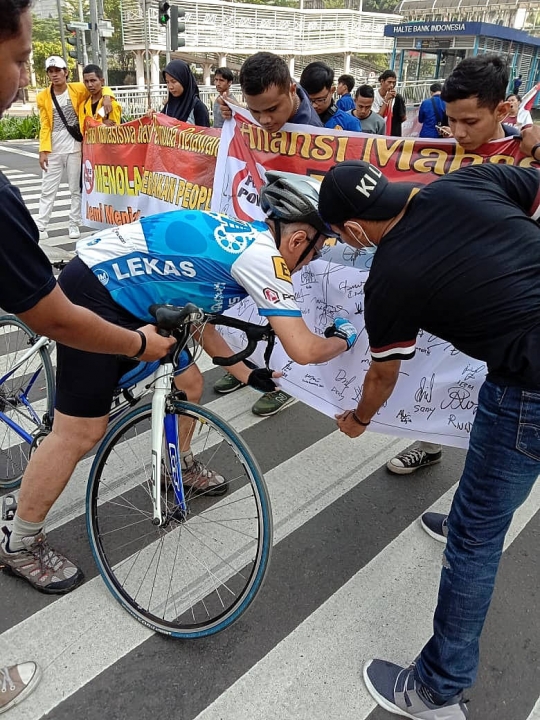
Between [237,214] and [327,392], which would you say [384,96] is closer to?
[237,214]

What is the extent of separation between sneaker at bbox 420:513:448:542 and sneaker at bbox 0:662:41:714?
188 centimetres

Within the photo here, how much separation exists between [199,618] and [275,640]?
1.11 feet

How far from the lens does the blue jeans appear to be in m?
1.68

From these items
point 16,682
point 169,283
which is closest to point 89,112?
point 169,283

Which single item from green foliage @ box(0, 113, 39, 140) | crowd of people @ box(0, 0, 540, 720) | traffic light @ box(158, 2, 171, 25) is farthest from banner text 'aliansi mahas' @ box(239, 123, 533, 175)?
green foliage @ box(0, 113, 39, 140)

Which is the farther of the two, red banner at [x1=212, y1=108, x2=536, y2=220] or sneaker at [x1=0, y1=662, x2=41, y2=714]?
red banner at [x1=212, y1=108, x2=536, y2=220]

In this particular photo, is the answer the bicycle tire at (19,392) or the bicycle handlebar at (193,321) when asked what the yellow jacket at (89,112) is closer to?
the bicycle tire at (19,392)

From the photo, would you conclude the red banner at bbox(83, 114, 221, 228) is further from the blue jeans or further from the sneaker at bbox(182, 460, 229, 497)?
the blue jeans

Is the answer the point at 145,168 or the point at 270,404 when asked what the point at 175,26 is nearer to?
the point at 145,168

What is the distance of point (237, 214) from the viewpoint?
3857mm

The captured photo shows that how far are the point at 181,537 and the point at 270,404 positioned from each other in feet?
4.70

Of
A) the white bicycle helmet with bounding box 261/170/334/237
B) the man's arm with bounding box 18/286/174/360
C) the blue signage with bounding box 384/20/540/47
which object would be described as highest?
the blue signage with bounding box 384/20/540/47

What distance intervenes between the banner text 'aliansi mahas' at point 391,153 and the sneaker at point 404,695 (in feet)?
7.69

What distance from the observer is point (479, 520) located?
68.8 inches
